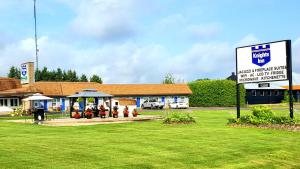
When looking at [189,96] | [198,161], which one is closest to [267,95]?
[189,96]

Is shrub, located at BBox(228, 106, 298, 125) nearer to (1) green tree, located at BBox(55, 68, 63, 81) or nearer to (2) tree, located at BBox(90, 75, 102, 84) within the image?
(2) tree, located at BBox(90, 75, 102, 84)

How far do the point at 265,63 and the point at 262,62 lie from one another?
0.23 metres

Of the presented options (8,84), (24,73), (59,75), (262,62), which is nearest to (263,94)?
(24,73)

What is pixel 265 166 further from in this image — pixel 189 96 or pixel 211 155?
pixel 189 96

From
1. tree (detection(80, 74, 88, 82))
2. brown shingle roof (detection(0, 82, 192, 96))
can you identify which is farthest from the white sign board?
tree (detection(80, 74, 88, 82))

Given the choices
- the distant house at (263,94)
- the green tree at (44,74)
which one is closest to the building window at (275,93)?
the distant house at (263,94)

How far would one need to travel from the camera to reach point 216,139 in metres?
17.6

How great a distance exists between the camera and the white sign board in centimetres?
2495

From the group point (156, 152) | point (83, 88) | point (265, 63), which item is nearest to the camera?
point (156, 152)

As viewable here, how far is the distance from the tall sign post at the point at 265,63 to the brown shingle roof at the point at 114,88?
40.4 meters

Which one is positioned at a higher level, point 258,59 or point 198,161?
point 258,59

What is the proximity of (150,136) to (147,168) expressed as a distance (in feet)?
23.1

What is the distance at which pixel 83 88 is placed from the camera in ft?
222

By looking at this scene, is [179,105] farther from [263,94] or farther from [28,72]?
[28,72]
